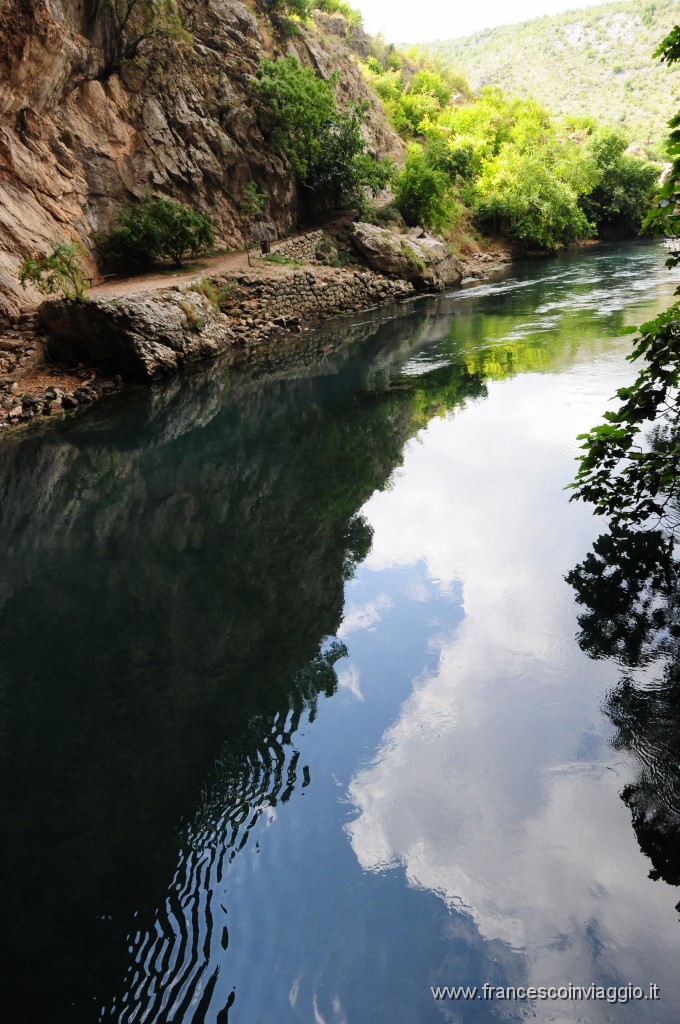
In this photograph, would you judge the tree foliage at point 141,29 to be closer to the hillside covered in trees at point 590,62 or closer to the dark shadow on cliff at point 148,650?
the dark shadow on cliff at point 148,650

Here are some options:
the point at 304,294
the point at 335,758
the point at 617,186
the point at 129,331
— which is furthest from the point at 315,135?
the point at 335,758

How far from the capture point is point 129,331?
624 inches

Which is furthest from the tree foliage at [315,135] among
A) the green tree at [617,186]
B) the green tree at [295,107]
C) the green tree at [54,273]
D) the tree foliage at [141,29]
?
the green tree at [617,186]

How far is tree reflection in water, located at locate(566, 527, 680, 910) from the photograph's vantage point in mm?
2965

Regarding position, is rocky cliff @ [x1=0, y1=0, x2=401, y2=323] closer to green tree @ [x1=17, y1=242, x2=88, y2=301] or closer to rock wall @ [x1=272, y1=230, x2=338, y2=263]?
green tree @ [x1=17, y1=242, x2=88, y2=301]

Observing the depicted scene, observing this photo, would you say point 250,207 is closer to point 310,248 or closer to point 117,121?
point 310,248

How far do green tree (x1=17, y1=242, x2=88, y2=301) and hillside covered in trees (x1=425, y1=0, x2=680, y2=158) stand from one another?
107m

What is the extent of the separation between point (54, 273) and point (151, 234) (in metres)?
5.38

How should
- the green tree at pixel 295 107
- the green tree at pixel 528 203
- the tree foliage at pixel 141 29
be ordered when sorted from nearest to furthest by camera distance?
the tree foliage at pixel 141 29 → the green tree at pixel 295 107 → the green tree at pixel 528 203

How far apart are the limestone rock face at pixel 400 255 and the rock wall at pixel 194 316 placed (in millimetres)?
1261

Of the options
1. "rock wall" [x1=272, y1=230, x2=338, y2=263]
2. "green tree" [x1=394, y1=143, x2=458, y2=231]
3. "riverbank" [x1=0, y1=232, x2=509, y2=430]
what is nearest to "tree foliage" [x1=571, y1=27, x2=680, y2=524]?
"riverbank" [x1=0, y1=232, x2=509, y2=430]

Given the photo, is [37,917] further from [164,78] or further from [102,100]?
[164,78]

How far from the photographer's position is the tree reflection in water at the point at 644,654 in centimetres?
296

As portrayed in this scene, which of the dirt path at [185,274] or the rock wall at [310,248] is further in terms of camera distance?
the rock wall at [310,248]
